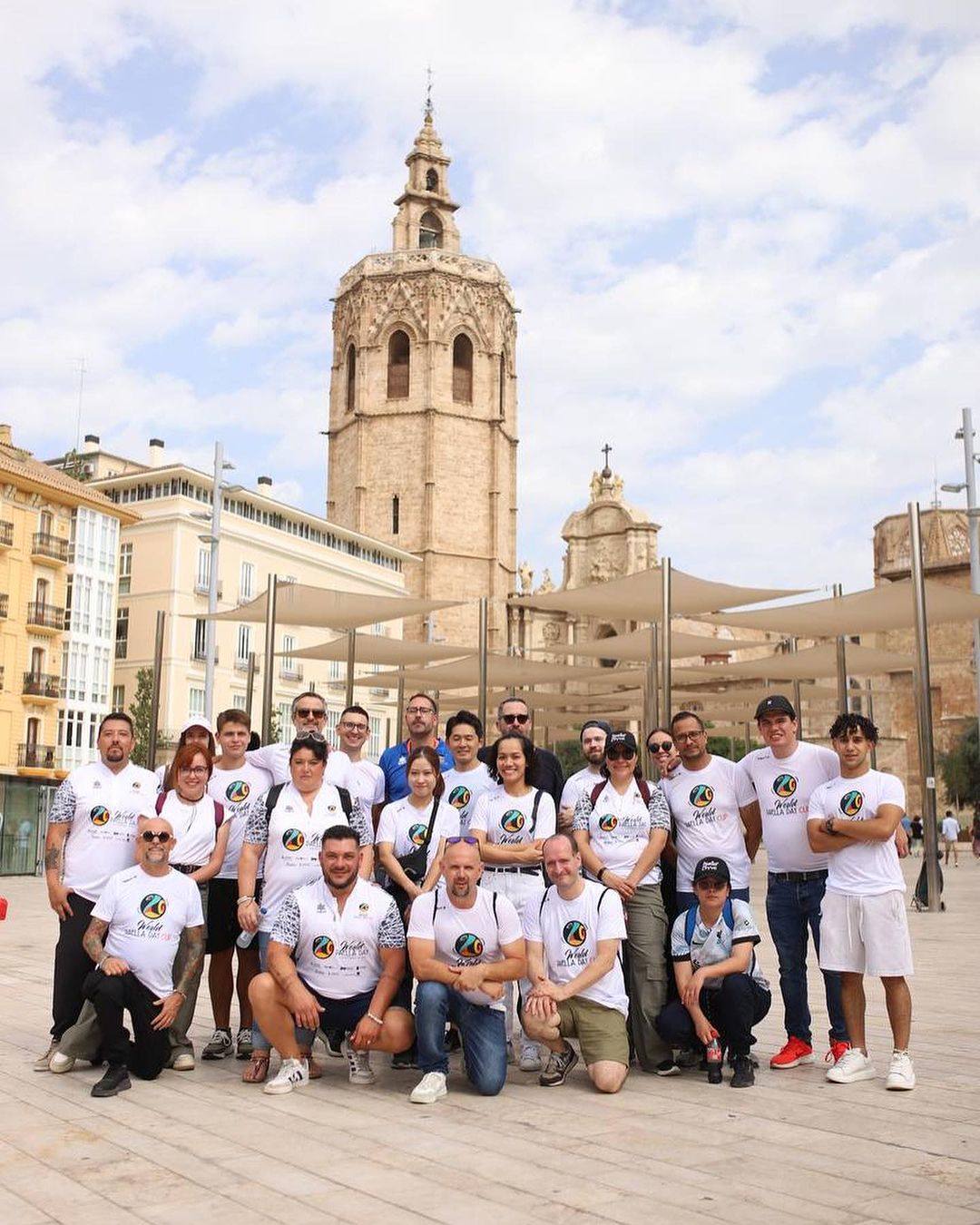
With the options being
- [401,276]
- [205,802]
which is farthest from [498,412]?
[205,802]

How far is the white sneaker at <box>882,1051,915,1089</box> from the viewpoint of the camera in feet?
16.5

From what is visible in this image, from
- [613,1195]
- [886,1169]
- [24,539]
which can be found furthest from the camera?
[24,539]

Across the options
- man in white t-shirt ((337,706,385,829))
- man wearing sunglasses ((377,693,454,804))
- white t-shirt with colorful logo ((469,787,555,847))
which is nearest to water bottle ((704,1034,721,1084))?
white t-shirt with colorful logo ((469,787,555,847))

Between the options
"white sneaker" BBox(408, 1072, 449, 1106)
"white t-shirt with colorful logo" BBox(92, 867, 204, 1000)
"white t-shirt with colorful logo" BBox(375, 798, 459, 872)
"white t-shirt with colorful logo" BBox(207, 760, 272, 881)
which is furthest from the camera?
"white t-shirt with colorful logo" BBox(207, 760, 272, 881)

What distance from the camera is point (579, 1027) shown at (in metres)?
5.30

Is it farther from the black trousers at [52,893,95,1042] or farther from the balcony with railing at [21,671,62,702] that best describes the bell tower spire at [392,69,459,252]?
the black trousers at [52,893,95,1042]

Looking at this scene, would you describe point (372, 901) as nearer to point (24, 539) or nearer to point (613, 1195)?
point (613, 1195)

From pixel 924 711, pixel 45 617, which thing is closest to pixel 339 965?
pixel 924 711

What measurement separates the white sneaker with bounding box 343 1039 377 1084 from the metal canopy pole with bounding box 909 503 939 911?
9072 millimetres

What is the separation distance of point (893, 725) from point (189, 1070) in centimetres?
4534

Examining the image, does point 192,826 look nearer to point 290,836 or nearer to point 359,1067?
point 290,836

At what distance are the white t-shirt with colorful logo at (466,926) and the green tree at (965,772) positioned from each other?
32.8 m

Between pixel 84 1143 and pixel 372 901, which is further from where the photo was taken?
pixel 372 901

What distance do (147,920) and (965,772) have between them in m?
34.7
